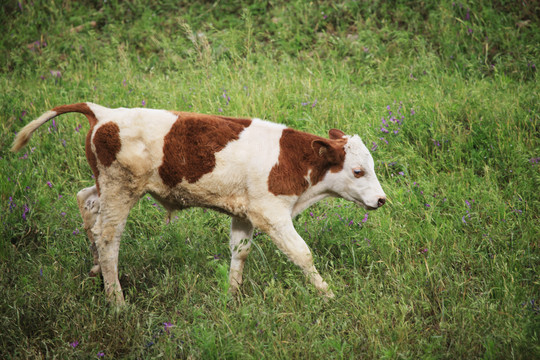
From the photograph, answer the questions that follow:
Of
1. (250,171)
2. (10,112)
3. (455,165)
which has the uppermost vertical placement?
(250,171)

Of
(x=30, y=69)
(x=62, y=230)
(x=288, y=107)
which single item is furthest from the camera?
(x=30, y=69)

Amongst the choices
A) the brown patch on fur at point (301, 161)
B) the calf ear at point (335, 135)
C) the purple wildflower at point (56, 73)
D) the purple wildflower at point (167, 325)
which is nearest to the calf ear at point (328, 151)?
the brown patch on fur at point (301, 161)

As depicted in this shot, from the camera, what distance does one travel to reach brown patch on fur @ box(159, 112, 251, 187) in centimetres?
395

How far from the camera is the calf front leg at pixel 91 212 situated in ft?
14.6

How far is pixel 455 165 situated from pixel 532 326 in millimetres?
2425

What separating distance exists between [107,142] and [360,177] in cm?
203

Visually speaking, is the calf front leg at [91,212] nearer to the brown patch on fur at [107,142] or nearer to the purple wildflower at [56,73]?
the brown patch on fur at [107,142]

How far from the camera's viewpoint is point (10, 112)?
695 cm

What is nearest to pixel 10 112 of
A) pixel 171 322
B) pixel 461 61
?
pixel 171 322

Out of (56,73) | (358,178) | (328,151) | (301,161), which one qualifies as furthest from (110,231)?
(56,73)

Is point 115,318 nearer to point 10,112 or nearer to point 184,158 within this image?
point 184,158

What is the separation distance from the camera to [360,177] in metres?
4.13

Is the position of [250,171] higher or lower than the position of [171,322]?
higher

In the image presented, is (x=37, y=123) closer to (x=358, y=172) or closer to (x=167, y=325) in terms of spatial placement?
(x=167, y=325)
